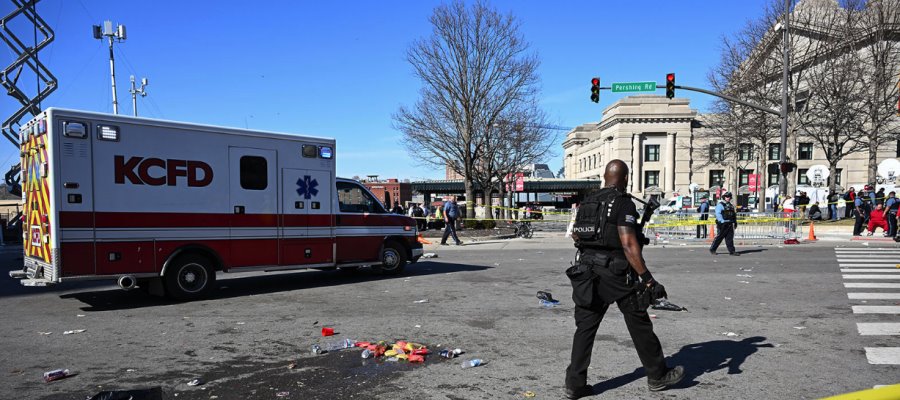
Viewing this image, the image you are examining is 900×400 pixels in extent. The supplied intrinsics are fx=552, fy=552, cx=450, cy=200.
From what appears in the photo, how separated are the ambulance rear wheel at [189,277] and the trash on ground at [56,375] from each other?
3.80m

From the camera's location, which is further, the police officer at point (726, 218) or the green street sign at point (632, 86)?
the green street sign at point (632, 86)

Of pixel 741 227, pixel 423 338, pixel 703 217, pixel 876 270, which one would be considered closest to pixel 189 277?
pixel 423 338

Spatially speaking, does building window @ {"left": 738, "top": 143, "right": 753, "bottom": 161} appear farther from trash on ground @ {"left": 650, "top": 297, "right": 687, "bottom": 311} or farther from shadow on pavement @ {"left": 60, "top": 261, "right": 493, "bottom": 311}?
trash on ground @ {"left": 650, "top": 297, "right": 687, "bottom": 311}

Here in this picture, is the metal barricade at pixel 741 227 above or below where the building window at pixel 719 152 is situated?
below

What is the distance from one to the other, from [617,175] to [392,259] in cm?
810

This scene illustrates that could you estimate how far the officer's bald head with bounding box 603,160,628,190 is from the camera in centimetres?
451

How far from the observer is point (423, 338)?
641 cm

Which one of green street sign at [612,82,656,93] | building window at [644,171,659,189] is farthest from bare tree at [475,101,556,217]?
building window at [644,171,659,189]

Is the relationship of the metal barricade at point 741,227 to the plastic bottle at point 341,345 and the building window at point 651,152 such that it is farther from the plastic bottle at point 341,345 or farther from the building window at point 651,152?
the building window at point 651,152

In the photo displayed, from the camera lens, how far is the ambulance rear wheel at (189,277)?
29.2ft

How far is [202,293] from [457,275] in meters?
5.08

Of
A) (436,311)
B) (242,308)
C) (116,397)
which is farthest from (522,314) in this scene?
(116,397)

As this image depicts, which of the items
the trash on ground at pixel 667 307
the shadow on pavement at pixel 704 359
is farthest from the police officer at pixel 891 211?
the shadow on pavement at pixel 704 359

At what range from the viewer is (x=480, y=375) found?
506 centimetres
